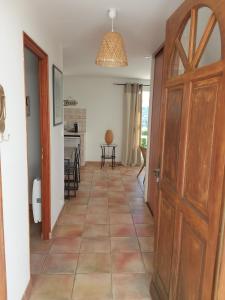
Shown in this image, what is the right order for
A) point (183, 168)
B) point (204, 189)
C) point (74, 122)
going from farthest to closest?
point (74, 122)
point (183, 168)
point (204, 189)

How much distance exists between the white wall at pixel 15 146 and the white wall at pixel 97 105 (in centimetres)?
464

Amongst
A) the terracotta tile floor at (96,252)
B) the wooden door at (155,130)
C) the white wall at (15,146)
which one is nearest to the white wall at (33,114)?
the terracotta tile floor at (96,252)

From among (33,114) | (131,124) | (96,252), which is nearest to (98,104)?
(131,124)

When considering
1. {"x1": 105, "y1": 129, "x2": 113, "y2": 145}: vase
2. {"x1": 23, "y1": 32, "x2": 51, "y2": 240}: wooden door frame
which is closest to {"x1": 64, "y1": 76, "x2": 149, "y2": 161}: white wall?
{"x1": 105, "y1": 129, "x2": 113, "y2": 145}: vase

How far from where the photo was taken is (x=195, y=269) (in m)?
1.25

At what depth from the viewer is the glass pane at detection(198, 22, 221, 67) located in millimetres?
1287

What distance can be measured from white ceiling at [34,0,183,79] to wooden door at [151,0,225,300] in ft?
1.81

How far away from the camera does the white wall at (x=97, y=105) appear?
6.63 meters

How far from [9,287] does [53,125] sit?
176 cm

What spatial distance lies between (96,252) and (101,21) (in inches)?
92.4

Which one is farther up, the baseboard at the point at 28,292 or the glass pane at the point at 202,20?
the glass pane at the point at 202,20

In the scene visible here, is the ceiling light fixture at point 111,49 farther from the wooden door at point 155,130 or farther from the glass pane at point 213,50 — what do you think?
the wooden door at point 155,130

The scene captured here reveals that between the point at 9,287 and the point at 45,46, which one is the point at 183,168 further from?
the point at 45,46

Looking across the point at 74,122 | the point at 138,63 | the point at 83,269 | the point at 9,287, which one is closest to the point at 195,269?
the point at 9,287
